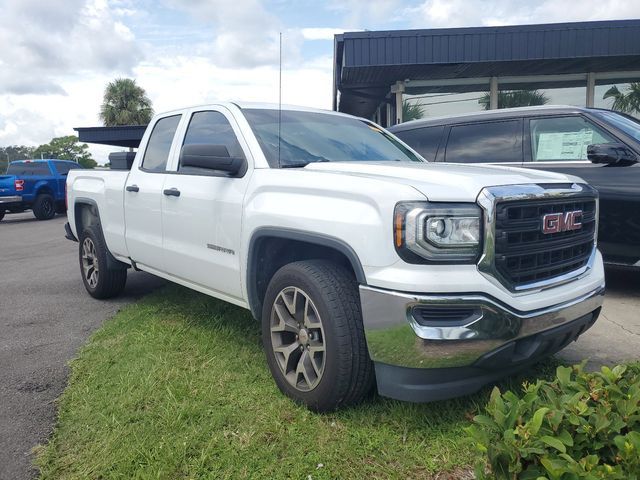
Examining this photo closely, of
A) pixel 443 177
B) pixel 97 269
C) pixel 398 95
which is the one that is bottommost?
pixel 97 269

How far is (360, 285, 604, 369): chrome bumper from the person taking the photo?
2.24 meters

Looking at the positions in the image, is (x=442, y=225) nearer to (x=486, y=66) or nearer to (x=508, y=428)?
(x=508, y=428)

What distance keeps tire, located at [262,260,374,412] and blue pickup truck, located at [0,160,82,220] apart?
49.1ft

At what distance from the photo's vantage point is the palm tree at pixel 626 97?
46.1 ft

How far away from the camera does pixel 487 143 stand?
18.7 ft

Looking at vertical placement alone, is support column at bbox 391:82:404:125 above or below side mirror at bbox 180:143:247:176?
above

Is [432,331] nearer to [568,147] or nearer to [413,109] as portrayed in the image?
[568,147]

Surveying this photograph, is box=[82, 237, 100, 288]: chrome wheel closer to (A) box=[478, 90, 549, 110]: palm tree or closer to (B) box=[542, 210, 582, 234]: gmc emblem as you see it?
(B) box=[542, 210, 582, 234]: gmc emblem

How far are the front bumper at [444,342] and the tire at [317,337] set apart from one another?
0.15m

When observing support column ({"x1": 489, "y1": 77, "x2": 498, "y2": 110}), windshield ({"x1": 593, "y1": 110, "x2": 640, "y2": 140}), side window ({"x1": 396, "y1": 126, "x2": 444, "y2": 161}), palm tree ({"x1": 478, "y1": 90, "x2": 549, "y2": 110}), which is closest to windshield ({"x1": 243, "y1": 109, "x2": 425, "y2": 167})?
side window ({"x1": 396, "y1": 126, "x2": 444, "y2": 161})

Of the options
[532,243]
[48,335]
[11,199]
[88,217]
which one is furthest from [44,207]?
[532,243]

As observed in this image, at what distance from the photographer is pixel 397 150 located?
4023 millimetres

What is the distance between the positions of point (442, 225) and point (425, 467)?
1077mm

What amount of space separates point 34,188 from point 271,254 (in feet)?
52.9
